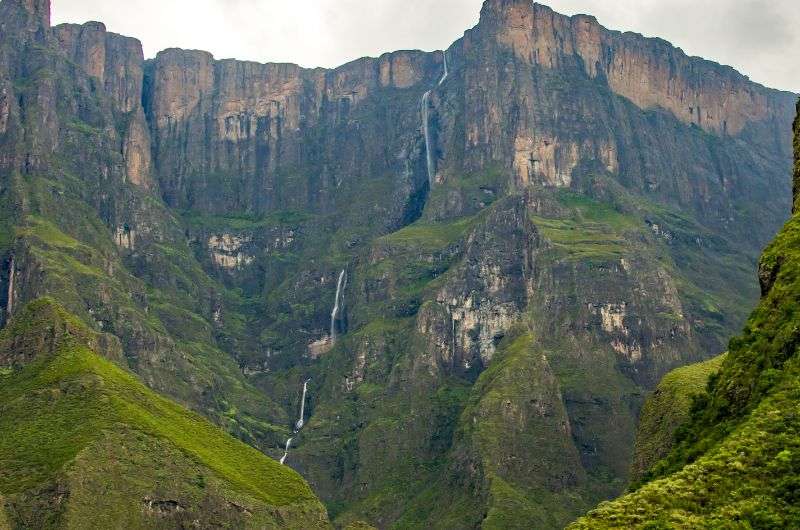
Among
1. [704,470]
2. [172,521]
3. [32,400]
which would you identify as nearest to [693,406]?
[704,470]

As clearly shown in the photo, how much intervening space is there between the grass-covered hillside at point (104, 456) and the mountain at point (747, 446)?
99432mm

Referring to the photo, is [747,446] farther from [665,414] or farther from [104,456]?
[104,456]

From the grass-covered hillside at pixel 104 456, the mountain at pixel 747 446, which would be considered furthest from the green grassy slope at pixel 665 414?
the grass-covered hillside at pixel 104 456

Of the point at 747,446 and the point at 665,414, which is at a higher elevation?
the point at 747,446

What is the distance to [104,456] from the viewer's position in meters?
164

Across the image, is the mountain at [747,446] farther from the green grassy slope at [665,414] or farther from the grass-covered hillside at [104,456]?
the grass-covered hillside at [104,456]

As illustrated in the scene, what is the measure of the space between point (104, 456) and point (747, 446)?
387 feet

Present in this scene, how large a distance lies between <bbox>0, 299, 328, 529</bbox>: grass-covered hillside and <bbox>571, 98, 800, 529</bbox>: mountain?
9943 cm

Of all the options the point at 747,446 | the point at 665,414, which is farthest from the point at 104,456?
the point at 747,446

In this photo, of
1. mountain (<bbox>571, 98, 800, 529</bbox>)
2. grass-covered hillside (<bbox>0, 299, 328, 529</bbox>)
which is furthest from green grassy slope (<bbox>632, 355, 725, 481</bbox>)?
grass-covered hillside (<bbox>0, 299, 328, 529</bbox>)

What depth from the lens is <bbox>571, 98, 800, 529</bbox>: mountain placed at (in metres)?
55.0

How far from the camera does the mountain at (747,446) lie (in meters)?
55.0

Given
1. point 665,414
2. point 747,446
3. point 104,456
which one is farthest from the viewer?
point 104,456

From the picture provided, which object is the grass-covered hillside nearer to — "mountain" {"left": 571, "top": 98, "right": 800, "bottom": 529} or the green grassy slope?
the green grassy slope
